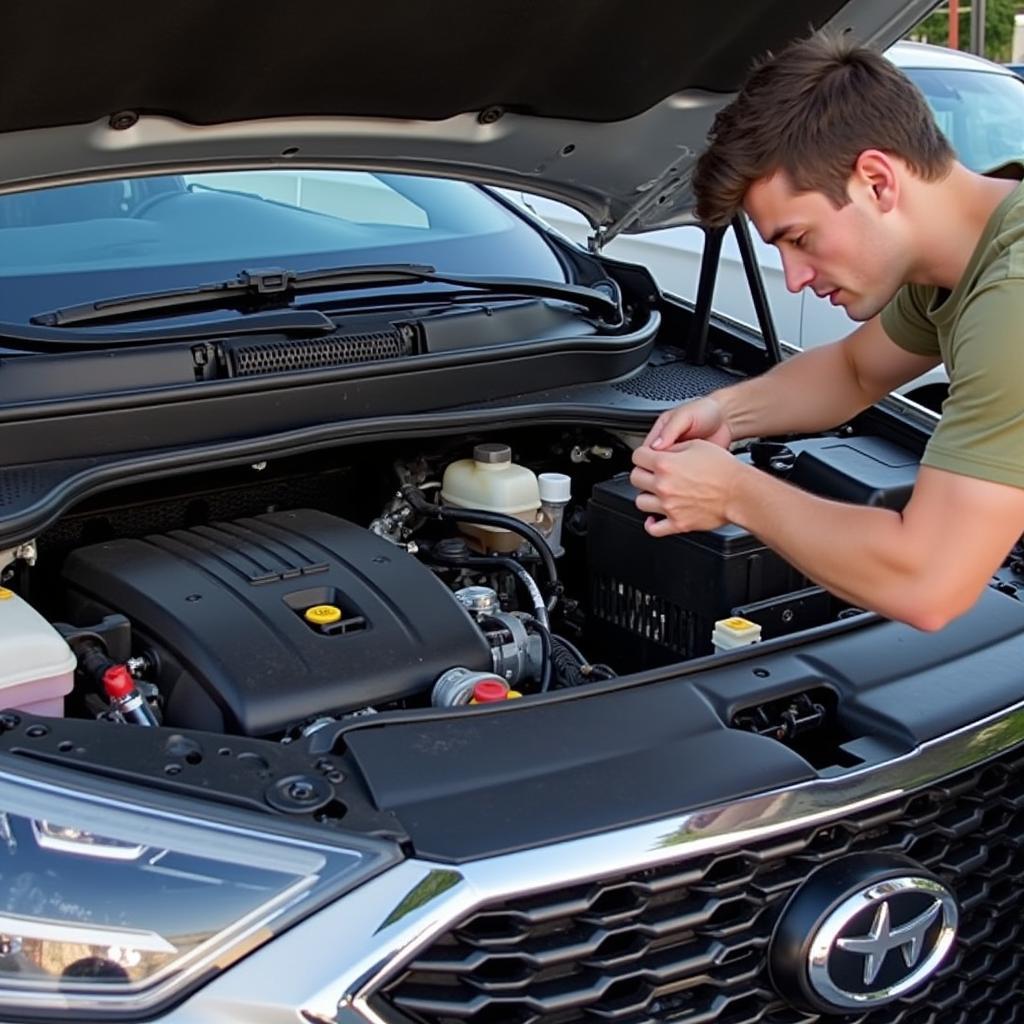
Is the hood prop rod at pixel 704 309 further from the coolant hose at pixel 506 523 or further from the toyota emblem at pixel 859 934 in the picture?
the toyota emblem at pixel 859 934

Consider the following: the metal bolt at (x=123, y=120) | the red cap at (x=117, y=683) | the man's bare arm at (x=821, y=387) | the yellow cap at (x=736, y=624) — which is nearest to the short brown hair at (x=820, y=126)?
the man's bare arm at (x=821, y=387)

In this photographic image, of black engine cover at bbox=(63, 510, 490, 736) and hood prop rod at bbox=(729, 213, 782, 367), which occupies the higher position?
hood prop rod at bbox=(729, 213, 782, 367)

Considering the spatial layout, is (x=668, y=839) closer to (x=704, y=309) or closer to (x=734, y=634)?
(x=734, y=634)

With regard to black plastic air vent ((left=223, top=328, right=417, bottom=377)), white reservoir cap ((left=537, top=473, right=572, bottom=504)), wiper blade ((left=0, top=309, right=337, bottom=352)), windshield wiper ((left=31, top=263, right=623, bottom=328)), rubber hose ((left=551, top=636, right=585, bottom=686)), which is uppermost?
windshield wiper ((left=31, top=263, right=623, bottom=328))

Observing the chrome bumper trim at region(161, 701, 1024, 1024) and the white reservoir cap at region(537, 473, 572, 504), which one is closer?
the chrome bumper trim at region(161, 701, 1024, 1024)

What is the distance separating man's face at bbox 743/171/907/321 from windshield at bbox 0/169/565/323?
2.87 ft

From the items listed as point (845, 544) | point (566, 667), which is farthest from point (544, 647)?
point (845, 544)

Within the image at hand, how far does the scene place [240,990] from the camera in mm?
1298

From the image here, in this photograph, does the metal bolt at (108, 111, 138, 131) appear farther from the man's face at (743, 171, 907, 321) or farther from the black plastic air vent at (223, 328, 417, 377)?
the man's face at (743, 171, 907, 321)

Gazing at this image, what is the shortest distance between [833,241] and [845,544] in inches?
16.2

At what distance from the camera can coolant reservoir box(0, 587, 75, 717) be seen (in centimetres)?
162

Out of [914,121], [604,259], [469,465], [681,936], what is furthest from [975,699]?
[604,259]

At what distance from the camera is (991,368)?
164 cm

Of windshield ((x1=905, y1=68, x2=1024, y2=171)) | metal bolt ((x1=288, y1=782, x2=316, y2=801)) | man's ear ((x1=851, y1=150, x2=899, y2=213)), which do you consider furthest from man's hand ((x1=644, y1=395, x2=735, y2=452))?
windshield ((x1=905, y1=68, x2=1024, y2=171))
